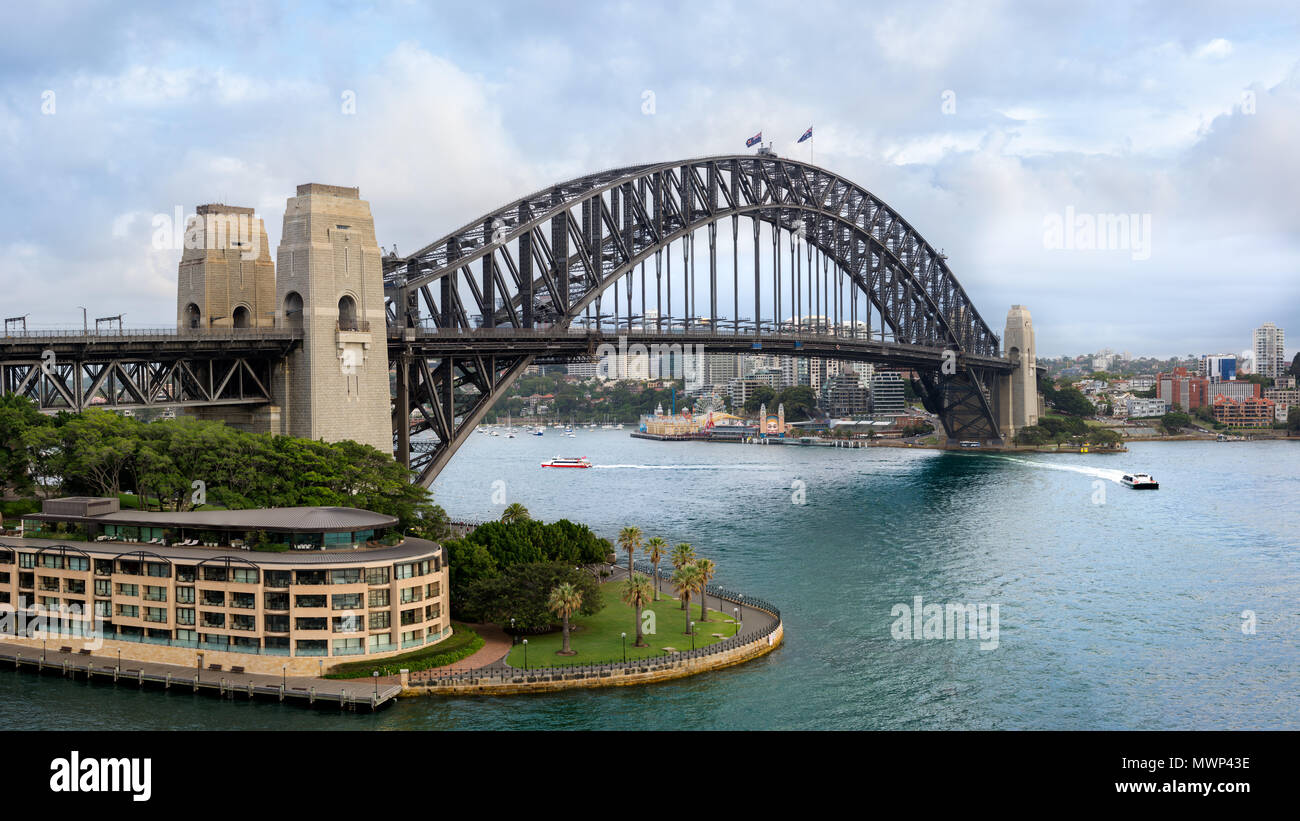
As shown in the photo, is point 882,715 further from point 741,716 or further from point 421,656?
point 421,656

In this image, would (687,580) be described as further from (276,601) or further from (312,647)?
(276,601)

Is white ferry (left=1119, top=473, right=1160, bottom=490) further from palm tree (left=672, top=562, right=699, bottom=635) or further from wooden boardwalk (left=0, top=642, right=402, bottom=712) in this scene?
wooden boardwalk (left=0, top=642, right=402, bottom=712)

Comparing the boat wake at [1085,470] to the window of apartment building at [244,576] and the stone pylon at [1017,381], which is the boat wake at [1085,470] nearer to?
the stone pylon at [1017,381]

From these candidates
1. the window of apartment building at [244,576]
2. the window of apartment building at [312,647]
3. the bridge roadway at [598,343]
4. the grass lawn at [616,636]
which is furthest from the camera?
the bridge roadway at [598,343]

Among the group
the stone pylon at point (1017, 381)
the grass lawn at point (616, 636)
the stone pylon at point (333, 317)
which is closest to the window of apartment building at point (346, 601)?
the grass lawn at point (616, 636)

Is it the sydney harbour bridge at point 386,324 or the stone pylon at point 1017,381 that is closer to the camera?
the sydney harbour bridge at point 386,324

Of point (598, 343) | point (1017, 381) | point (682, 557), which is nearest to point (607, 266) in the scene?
point (598, 343)
